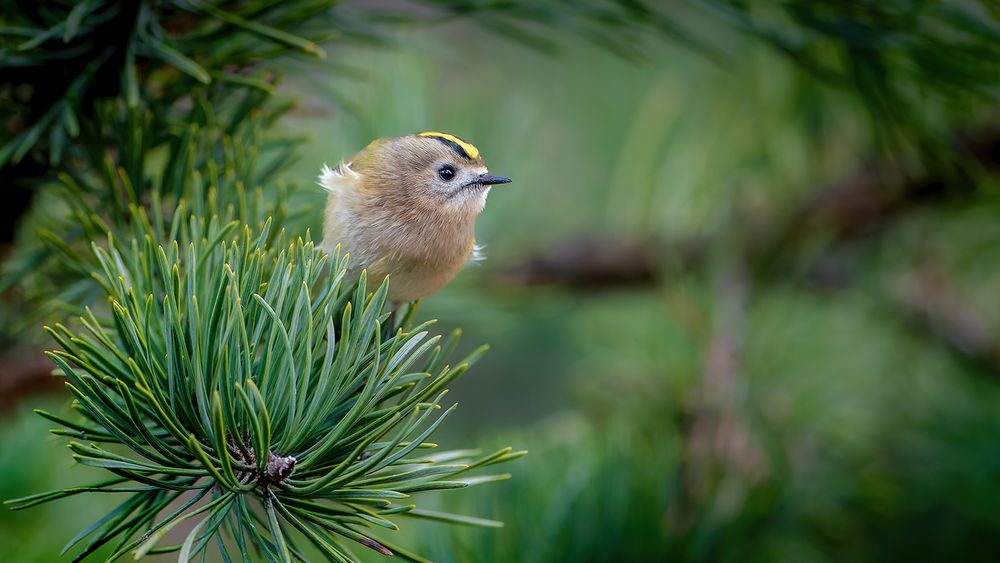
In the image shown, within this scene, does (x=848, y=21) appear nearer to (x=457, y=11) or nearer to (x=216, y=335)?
(x=457, y=11)

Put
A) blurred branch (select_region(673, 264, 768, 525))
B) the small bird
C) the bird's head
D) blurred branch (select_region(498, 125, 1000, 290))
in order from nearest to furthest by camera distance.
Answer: the small bird
the bird's head
blurred branch (select_region(673, 264, 768, 525))
blurred branch (select_region(498, 125, 1000, 290))

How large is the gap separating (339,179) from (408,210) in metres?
0.09

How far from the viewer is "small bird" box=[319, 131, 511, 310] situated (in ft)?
2.60

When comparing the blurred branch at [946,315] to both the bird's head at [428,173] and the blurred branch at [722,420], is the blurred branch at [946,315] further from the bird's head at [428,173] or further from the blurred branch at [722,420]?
the bird's head at [428,173]

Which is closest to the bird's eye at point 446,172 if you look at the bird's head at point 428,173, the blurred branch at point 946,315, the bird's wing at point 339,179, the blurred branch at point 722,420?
the bird's head at point 428,173

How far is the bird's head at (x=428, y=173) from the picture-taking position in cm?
91

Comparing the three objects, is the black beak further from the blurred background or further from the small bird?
the blurred background

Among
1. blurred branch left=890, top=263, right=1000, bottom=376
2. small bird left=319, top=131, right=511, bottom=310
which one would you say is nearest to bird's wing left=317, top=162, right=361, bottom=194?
small bird left=319, top=131, right=511, bottom=310

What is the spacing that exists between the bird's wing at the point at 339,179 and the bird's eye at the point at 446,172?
101mm

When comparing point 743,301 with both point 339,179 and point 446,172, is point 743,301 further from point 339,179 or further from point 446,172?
point 339,179

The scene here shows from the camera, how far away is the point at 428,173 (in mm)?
969

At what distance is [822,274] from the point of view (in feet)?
5.22

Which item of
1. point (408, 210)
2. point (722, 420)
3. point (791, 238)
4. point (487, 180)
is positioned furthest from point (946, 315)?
point (408, 210)

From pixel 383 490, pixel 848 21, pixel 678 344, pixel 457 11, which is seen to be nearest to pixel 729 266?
pixel 678 344
